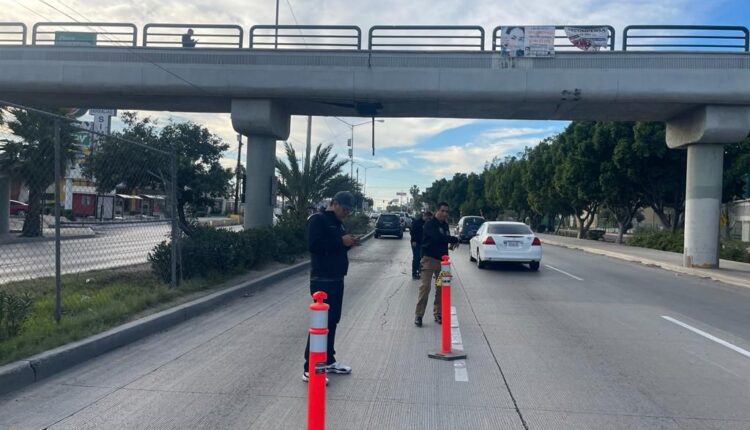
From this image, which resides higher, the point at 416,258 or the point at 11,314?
the point at 416,258

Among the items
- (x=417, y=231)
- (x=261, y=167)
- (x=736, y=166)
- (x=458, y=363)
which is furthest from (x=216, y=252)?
(x=736, y=166)

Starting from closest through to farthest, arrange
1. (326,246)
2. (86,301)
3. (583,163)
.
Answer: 1. (326,246)
2. (86,301)
3. (583,163)

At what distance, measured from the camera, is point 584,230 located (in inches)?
1865

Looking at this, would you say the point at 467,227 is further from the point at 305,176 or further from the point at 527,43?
the point at 527,43

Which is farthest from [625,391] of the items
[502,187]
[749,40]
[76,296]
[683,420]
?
[502,187]

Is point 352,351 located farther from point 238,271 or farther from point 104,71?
point 104,71

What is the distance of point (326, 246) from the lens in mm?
6215

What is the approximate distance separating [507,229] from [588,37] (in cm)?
597

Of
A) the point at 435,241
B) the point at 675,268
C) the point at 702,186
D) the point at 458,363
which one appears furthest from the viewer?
the point at 675,268

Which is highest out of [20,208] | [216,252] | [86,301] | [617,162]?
[617,162]

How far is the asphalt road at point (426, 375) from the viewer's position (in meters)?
5.36

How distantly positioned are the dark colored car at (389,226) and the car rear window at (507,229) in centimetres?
1967

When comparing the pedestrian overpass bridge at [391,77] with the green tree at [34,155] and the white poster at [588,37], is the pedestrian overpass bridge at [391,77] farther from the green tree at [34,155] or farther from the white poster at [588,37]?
the green tree at [34,155]

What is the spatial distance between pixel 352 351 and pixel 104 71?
13.3m
